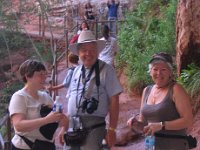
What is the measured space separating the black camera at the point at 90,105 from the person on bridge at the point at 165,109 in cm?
49

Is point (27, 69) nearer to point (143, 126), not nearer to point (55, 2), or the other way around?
point (143, 126)

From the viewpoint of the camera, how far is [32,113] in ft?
13.9

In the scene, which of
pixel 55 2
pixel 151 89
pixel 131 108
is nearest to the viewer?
pixel 151 89

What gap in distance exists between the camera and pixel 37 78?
4262mm

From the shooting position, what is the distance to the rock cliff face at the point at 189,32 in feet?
27.5

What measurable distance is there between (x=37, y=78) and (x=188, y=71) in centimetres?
449

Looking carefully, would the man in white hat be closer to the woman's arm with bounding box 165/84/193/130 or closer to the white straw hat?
the white straw hat

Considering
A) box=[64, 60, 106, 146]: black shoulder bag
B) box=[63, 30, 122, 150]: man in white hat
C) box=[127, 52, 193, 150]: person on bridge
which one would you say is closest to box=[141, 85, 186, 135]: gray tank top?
box=[127, 52, 193, 150]: person on bridge

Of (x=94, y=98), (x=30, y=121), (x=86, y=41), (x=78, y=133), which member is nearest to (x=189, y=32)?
(x=86, y=41)

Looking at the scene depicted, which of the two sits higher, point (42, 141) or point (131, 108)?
point (42, 141)

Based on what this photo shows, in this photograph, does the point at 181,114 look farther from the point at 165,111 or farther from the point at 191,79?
the point at 191,79

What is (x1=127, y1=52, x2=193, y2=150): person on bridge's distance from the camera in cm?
406

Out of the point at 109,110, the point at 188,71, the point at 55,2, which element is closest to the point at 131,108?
the point at 188,71

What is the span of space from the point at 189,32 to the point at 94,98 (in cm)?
420
